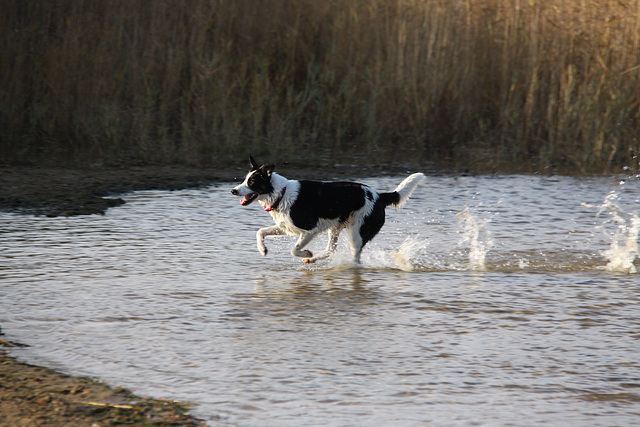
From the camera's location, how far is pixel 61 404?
3529mm

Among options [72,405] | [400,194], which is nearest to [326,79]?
[400,194]

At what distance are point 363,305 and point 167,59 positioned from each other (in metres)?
7.80

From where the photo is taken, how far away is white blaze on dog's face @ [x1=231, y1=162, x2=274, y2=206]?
6305mm

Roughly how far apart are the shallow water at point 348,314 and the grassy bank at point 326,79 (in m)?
3.36

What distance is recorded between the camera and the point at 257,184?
6332 mm

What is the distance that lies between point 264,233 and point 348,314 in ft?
5.43

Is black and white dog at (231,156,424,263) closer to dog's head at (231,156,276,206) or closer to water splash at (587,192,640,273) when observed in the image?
dog's head at (231,156,276,206)

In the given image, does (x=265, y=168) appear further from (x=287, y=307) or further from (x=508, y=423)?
(x=508, y=423)

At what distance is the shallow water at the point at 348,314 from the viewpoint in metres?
3.67

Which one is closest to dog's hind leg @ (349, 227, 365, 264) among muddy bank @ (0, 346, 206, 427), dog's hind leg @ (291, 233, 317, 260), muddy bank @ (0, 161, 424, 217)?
dog's hind leg @ (291, 233, 317, 260)

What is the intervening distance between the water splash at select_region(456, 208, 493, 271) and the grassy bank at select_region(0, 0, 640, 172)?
3333 millimetres

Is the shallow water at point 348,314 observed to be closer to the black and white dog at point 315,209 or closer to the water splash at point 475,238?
the water splash at point 475,238

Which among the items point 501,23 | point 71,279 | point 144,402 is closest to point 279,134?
point 501,23

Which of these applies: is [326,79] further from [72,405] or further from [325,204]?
[72,405]
